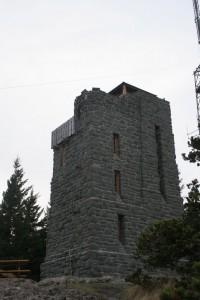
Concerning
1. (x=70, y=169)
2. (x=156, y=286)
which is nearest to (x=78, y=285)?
(x=156, y=286)

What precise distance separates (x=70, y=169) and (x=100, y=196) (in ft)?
10.0

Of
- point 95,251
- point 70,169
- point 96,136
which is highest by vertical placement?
point 96,136

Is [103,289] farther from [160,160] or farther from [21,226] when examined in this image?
[21,226]

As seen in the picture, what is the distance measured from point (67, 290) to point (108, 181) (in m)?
6.87

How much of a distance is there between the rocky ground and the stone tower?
116 cm

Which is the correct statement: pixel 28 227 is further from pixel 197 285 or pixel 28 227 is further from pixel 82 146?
pixel 197 285

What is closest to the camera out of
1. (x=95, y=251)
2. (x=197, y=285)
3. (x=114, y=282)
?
(x=197, y=285)

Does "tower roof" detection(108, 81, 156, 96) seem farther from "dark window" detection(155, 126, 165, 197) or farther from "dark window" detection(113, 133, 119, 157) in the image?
"dark window" detection(113, 133, 119, 157)

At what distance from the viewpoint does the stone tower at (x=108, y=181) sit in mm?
18000

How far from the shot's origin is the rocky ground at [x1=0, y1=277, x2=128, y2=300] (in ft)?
40.6

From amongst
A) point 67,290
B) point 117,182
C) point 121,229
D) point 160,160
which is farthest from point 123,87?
point 67,290

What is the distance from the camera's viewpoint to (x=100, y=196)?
18.6 m

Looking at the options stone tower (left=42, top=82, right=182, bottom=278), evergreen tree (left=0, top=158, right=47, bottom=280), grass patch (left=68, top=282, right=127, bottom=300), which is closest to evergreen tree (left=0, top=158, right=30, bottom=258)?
evergreen tree (left=0, top=158, right=47, bottom=280)

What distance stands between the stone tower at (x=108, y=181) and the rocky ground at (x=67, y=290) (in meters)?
1.16
